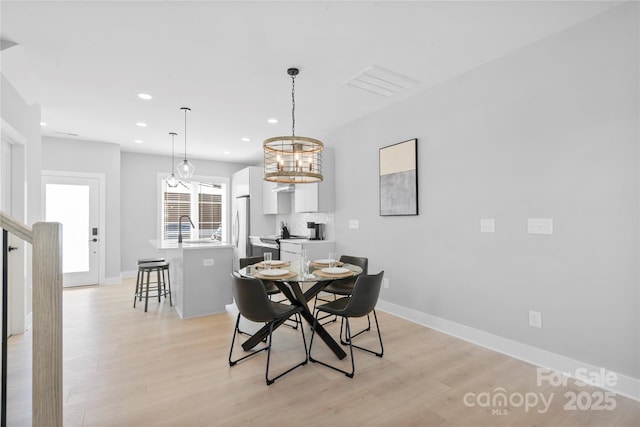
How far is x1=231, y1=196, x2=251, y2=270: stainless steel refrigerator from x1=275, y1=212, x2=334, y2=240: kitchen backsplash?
65cm

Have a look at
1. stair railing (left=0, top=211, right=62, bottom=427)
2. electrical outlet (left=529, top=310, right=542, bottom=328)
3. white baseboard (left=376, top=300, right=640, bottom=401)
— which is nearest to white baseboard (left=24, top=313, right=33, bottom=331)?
stair railing (left=0, top=211, right=62, bottom=427)

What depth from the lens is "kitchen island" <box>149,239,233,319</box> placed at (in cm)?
384

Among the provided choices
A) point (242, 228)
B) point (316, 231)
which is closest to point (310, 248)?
point (316, 231)

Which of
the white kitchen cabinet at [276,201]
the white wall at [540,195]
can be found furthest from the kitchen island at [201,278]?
the white wall at [540,195]

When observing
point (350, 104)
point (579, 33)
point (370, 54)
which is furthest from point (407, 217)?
point (579, 33)

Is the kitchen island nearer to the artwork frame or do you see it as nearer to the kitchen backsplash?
the kitchen backsplash

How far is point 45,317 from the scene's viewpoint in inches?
46.4

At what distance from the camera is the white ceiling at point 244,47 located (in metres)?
2.19

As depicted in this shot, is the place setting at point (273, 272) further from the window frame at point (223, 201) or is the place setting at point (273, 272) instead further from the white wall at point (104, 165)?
the window frame at point (223, 201)

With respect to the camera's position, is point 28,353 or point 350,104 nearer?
point 28,353

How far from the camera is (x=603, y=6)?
220 centimetres

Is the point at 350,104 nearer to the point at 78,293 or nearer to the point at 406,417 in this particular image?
the point at 406,417

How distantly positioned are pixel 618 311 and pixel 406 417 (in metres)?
1.67

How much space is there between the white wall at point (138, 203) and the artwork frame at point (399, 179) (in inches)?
196
